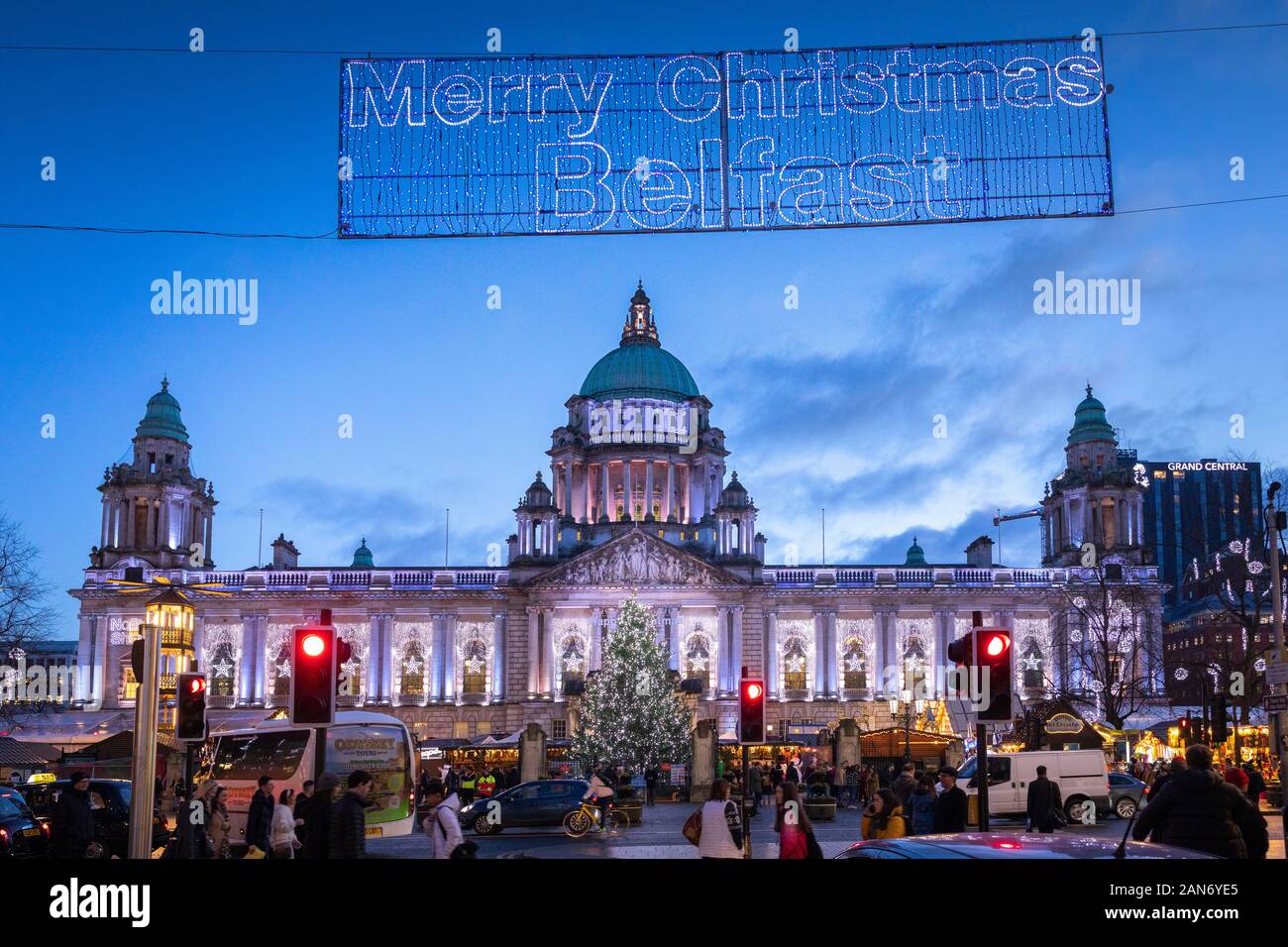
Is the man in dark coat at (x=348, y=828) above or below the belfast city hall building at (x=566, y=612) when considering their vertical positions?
below

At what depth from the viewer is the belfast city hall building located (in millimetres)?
94875

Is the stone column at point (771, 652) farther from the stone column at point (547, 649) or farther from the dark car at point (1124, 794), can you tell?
the dark car at point (1124, 794)

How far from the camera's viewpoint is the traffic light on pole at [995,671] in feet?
55.2

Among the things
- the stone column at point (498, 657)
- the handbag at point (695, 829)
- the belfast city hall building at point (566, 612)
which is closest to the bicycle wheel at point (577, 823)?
the handbag at point (695, 829)

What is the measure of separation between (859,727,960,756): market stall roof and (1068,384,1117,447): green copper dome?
50720mm

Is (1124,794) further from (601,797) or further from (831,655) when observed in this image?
(831,655)

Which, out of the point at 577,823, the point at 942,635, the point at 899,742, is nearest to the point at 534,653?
the point at 942,635

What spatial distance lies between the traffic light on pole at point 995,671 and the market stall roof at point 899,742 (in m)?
37.9

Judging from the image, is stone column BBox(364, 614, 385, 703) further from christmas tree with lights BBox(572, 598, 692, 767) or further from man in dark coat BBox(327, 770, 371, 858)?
man in dark coat BBox(327, 770, 371, 858)

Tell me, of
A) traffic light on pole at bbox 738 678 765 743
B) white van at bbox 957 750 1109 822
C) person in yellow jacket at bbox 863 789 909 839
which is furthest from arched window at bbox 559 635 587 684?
person in yellow jacket at bbox 863 789 909 839

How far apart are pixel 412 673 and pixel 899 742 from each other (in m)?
48.2

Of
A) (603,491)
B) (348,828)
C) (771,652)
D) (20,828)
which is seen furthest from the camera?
(603,491)

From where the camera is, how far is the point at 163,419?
100125mm

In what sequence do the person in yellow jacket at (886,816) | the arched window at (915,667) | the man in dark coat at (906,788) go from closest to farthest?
the person in yellow jacket at (886,816), the man in dark coat at (906,788), the arched window at (915,667)
